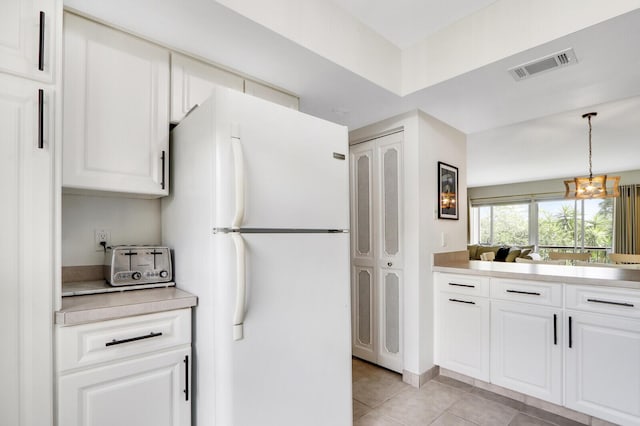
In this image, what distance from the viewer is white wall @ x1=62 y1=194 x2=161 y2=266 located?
173cm

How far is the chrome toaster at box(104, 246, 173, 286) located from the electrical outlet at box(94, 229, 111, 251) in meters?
0.07

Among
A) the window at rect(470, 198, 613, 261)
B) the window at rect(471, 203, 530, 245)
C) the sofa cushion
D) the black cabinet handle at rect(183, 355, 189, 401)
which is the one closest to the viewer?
the black cabinet handle at rect(183, 355, 189, 401)

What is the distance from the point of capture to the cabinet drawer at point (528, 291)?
7.13 feet

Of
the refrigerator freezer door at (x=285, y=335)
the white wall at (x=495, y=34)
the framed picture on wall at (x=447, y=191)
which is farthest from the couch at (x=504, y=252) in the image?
the refrigerator freezer door at (x=285, y=335)

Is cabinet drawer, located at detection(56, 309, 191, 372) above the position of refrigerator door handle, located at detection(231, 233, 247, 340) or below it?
below

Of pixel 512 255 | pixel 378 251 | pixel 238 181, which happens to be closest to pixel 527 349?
pixel 378 251

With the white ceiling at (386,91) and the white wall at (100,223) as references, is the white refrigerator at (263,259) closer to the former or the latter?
the white wall at (100,223)

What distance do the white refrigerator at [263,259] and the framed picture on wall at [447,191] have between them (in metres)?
1.46

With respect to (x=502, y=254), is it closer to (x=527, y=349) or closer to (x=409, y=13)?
(x=527, y=349)

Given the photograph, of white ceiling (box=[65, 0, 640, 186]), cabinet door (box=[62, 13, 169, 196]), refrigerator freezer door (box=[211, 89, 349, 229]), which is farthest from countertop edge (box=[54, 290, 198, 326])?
white ceiling (box=[65, 0, 640, 186])

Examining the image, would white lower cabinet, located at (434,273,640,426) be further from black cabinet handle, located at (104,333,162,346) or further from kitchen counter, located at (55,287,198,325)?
Result: black cabinet handle, located at (104,333,162,346)

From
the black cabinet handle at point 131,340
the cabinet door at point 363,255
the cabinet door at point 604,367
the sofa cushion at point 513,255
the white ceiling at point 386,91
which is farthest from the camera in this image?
the sofa cushion at point 513,255

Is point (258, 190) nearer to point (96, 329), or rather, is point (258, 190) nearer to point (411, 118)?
point (96, 329)

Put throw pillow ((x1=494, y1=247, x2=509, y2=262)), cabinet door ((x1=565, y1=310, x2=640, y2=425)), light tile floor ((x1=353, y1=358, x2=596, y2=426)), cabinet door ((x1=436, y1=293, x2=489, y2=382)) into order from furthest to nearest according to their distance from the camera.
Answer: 1. throw pillow ((x1=494, y1=247, x2=509, y2=262))
2. cabinet door ((x1=436, y1=293, x2=489, y2=382))
3. light tile floor ((x1=353, y1=358, x2=596, y2=426))
4. cabinet door ((x1=565, y1=310, x2=640, y2=425))
